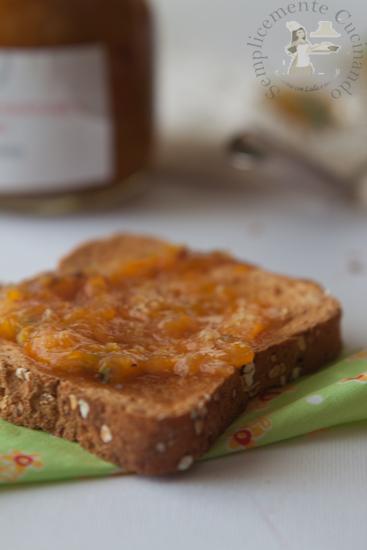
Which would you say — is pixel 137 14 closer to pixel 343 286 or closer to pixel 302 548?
pixel 343 286

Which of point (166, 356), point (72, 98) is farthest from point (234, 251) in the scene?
point (166, 356)

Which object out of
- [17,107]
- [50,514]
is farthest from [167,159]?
[50,514]

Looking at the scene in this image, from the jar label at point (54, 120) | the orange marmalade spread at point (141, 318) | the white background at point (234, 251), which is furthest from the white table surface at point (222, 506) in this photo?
the jar label at point (54, 120)

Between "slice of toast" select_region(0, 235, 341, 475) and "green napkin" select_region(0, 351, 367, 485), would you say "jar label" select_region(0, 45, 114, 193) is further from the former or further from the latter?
"green napkin" select_region(0, 351, 367, 485)

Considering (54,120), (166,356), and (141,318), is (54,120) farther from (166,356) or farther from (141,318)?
(166,356)

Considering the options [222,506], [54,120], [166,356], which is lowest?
[222,506]

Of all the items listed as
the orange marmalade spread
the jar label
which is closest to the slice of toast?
the orange marmalade spread
